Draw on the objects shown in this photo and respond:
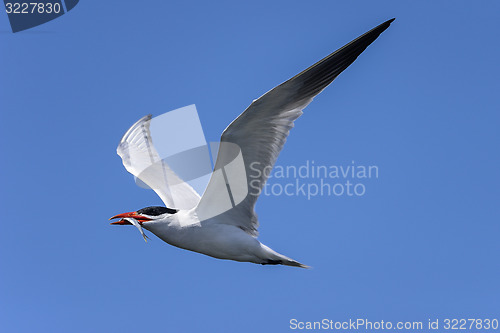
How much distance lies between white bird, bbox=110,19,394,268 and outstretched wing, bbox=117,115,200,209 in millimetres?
108

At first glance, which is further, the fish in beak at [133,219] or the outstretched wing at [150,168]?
the outstretched wing at [150,168]

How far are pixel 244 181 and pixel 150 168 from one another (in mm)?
2970

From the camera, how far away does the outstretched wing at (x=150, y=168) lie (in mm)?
8810

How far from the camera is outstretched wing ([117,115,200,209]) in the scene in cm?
881

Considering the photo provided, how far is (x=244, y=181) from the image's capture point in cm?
698

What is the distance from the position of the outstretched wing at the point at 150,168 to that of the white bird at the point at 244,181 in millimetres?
108

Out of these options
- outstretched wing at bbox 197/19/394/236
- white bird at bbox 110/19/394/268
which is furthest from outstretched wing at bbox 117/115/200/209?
outstretched wing at bbox 197/19/394/236

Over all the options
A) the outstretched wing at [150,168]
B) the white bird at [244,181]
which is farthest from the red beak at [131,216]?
the outstretched wing at [150,168]

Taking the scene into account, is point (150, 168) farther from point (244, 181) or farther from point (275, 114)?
point (275, 114)

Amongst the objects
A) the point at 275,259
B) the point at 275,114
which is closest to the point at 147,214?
the point at 275,259

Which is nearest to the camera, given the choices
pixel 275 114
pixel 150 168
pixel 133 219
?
pixel 275 114

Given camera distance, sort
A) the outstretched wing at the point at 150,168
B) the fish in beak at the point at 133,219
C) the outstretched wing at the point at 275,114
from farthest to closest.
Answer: the outstretched wing at the point at 150,168, the fish in beak at the point at 133,219, the outstretched wing at the point at 275,114

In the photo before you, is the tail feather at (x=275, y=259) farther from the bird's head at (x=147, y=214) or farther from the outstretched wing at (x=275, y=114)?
the bird's head at (x=147, y=214)

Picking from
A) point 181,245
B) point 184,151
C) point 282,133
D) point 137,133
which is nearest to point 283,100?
point 282,133
